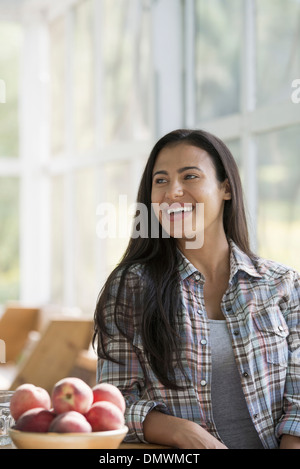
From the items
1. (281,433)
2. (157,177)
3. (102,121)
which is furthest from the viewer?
(102,121)

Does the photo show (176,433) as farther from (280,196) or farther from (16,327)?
(16,327)

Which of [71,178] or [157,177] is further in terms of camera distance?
[71,178]

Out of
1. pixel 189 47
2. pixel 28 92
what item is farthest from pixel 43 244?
pixel 189 47

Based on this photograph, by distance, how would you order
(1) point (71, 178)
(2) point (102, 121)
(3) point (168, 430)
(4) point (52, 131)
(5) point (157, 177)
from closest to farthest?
(3) point (168, 430) → (5) point (157, 177) → (2) point (102, 121) → (1) point (71, 178) → (4) point (52, 131)

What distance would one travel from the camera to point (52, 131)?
6727mm

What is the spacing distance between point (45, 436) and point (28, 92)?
232 inches

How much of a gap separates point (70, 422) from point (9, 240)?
5.66 metres

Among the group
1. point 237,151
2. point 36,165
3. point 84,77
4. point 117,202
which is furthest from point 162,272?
point 36,165

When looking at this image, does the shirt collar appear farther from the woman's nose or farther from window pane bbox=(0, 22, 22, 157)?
window pane bbox=(0, 22, 22, 157)

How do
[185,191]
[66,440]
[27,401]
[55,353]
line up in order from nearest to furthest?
[66,440]
[27,401]
[185,191]
[55,353]

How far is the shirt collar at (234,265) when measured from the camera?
1880 mm

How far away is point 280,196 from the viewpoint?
10.7 feet

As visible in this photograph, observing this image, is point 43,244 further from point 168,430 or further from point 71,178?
point 168,430

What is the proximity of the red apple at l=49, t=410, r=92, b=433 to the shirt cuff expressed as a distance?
47 cm
